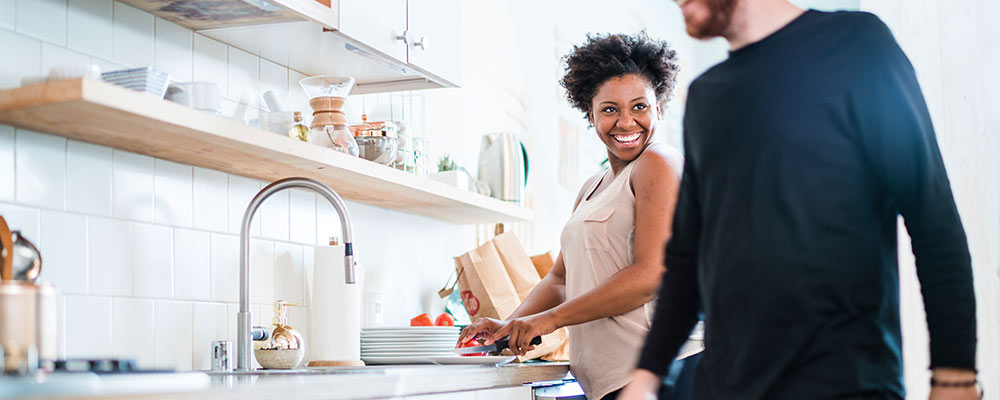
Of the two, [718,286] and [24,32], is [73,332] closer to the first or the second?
[24,32]

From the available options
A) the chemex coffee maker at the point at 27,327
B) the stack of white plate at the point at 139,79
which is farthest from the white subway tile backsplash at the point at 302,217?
the chemex coffee maker at the point at 27,327

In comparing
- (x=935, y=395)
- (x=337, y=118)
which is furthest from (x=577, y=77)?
(x=935, y=395)

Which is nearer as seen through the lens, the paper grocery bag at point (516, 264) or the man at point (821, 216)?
the man at point (821, 216)

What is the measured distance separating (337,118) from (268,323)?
20.1 inches

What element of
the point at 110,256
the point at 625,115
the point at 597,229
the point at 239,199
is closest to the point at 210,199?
the point at 239,199

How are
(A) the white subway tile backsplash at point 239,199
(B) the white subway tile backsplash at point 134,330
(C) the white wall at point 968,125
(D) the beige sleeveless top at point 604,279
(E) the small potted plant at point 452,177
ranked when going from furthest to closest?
(E) the small potted plant at point 452,177
(C) the white wall at point 968,125
(A) the white subway tile backsplash at point 239,199
(D) the beige sleeveless top at point 604,279
(B) the white subway tile backsplash at point 134,330

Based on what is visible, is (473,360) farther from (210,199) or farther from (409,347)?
(210,199)

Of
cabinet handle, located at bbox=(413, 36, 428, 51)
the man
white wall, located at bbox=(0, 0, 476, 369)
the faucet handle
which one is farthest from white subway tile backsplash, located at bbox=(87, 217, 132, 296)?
the man

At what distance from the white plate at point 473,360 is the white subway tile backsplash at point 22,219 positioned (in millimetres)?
891

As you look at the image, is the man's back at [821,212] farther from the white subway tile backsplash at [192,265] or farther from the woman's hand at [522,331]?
the white subway tile backsplash at [192,265]

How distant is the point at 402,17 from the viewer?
2387mm

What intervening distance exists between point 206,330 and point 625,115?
1.05 metres

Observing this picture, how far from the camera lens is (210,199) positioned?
6.97 ft

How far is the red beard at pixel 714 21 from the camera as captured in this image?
1.17m
